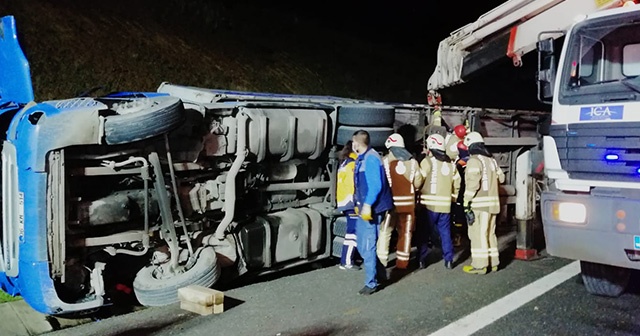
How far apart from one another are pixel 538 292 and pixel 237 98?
344 cm

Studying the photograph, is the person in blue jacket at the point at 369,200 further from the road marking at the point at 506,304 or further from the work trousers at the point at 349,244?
the road marking at the point at 506,304

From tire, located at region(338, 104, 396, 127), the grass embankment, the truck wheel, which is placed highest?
the grass embankment

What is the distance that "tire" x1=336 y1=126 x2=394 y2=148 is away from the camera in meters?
6.29

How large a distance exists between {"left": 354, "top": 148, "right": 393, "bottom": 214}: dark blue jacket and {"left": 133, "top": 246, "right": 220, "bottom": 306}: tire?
144cm

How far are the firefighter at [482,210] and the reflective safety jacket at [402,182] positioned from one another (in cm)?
56

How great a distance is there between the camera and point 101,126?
455cm

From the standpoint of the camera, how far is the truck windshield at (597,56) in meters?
4.66

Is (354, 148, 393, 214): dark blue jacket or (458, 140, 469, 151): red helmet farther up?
(458, 140, 469, 151): red helmet

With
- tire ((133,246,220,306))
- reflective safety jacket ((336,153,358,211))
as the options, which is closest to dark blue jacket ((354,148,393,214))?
reflective safety jacket ((336,153,358,211))

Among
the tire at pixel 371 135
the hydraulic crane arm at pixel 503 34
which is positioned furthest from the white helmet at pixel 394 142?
the hydraulic crane arm at pixel 503 34

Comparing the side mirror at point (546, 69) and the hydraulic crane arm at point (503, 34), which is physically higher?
the hydraulic crane arm at point (503, 34)

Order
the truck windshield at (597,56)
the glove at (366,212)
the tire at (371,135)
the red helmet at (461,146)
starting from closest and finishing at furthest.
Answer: the truck windshield at (597,56)
the glove at (366,212)
the tire at (371,135)
the red helmet at (461,146)

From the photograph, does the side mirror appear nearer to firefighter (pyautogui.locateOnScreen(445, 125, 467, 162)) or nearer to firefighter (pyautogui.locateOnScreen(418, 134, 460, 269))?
firefighter (pyautogui.locateOnScreen(418, 134, 460, 269))

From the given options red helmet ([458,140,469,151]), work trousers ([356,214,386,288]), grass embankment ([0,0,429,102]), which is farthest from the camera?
grass embankment ([0,0,429,102])
